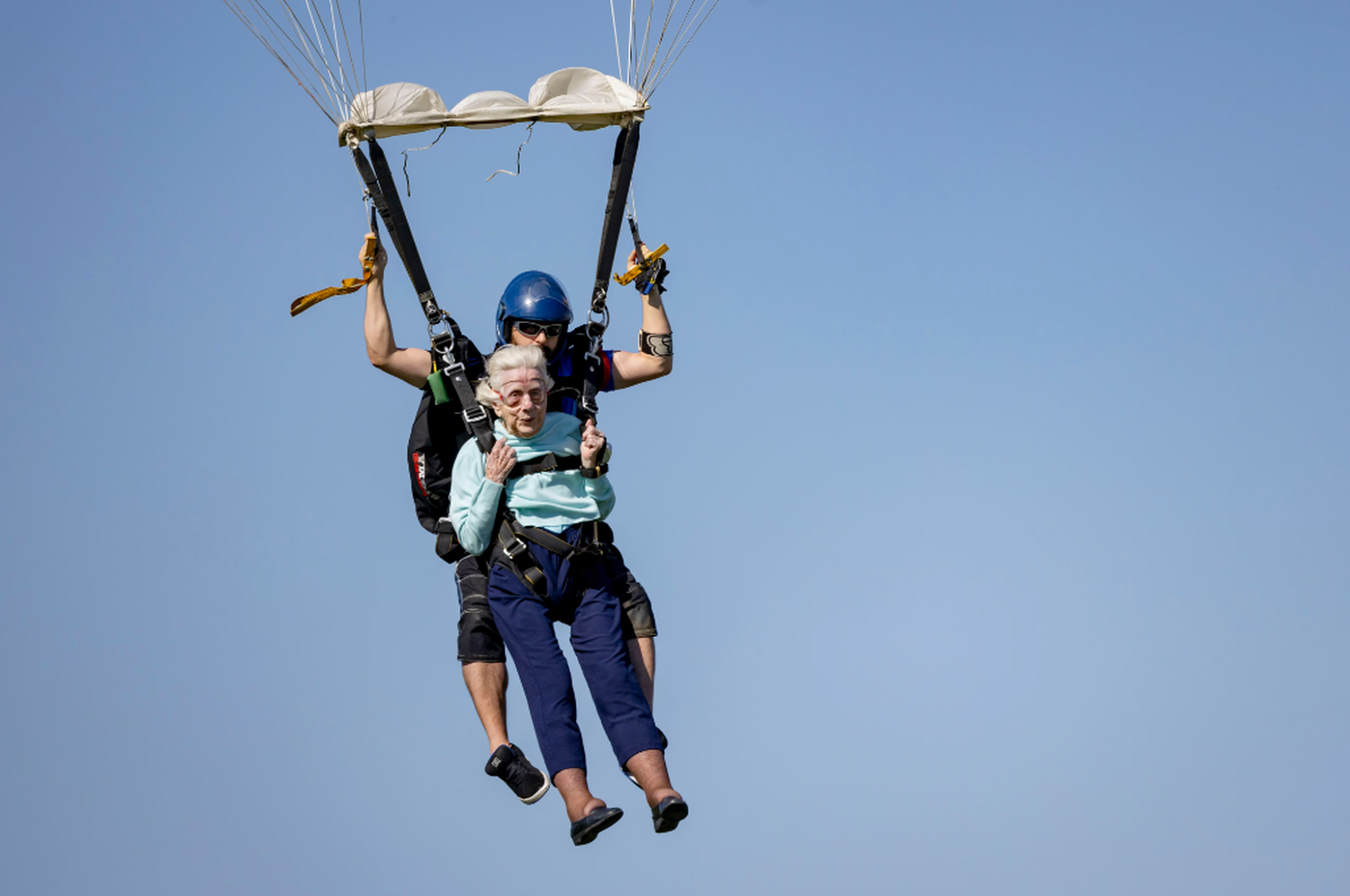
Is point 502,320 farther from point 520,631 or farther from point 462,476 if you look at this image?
point 520,631

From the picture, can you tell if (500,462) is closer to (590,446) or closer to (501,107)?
(590,446)

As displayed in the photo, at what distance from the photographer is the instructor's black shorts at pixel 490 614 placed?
8.12 metres

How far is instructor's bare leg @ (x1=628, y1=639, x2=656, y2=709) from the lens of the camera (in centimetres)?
814

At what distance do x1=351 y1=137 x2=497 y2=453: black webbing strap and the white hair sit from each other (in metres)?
0.07

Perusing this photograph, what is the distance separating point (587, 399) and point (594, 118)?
1726 mm

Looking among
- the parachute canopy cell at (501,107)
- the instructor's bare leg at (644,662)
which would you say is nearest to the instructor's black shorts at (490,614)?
the instructor's bare leg at (644,662)

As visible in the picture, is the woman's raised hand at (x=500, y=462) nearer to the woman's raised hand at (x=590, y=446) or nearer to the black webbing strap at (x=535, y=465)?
the black webbing strap at (x=535, y=465)

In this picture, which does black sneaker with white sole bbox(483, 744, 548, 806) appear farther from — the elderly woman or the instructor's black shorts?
the instructor's black shorts

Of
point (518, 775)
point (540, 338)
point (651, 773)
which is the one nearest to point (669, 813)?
point (651, 773)

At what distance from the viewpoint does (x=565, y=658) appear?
784cm

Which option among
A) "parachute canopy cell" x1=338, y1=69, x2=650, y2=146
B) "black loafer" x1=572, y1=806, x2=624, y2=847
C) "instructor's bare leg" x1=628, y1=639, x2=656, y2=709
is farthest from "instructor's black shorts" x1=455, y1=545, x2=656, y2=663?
"parachute canopy cell" x1=338, y1=69, x2=650, y2=146

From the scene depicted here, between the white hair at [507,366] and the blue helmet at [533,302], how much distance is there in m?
0.34

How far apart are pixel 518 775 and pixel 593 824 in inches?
29.9

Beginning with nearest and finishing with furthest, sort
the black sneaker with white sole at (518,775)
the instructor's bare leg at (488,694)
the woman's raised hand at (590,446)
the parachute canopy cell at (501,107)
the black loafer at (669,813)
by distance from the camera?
the black loafer at (669,813)
the woman's raised hand at (590,446)
the black sneaker with white sole at (518,775)
the instructor's bare leg at (488,694)
the parachute canopy cell at (501,107)
